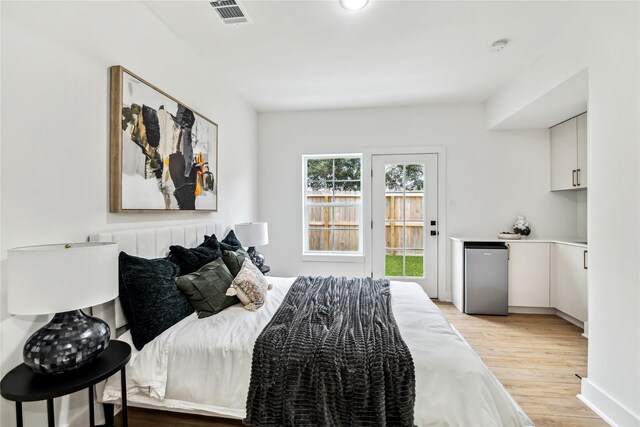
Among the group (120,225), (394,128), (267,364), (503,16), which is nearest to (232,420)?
(267,364)

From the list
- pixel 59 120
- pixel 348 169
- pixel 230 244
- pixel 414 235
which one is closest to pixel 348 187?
pixel 348 169

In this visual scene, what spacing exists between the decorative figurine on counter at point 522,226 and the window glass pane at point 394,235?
1394 millimetres

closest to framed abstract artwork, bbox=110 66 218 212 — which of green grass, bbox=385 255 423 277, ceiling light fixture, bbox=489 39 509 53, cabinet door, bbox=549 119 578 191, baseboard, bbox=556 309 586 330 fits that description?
green grass, bbox=385 255 423 277

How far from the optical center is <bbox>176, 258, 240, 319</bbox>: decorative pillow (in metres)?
1.92

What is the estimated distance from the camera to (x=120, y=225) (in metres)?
1.85

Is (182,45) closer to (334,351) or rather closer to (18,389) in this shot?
(18,389)

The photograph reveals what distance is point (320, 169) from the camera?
431cm

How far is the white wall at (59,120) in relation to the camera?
4.20 feet

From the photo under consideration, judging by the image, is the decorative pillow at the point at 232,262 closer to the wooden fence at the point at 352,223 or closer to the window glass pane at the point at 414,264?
the wooden fence at the point at 352,223

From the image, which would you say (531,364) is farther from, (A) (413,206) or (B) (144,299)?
(B) (144,299)

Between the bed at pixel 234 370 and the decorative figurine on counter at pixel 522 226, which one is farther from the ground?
the decorative figurine on counter at pixel 522 226

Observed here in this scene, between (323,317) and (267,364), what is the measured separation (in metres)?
0.49

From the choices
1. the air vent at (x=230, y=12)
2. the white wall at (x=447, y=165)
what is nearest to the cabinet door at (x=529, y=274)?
the white wall at (x=447, y=165)

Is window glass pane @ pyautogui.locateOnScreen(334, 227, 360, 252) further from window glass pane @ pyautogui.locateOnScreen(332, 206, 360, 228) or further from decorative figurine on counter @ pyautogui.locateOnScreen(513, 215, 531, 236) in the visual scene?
decorative figurine on counter @ pyautogui.locateOnScreen(513, 215, 531, 236)
